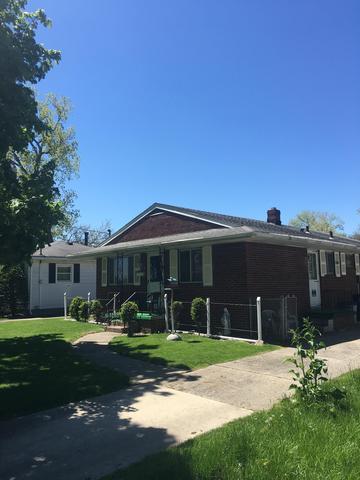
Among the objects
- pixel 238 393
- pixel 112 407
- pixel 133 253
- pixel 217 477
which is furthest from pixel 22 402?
pixel 133 253

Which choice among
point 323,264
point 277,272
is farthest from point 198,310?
point 323,264

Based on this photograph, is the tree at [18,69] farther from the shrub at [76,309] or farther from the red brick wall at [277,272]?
the shrub at [76,309]

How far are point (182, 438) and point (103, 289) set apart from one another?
15.8 m

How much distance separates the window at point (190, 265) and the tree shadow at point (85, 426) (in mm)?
6501

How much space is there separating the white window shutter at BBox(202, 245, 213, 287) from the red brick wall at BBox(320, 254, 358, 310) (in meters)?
6.08

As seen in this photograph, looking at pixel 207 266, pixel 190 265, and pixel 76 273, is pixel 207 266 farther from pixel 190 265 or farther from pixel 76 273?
pixel 76 273

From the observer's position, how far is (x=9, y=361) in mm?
9992

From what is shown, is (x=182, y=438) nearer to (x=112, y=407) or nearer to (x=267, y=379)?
(x=112, y=407)

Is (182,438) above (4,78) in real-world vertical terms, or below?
below

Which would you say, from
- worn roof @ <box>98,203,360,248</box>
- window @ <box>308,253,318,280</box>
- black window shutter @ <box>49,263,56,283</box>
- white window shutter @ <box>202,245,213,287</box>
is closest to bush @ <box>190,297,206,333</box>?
white window shutter @ <box>202,245,213,287</box>

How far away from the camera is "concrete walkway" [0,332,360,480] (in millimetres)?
4488

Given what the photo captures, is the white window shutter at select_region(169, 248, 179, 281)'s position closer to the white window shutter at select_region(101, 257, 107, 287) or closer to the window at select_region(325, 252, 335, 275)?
the white window shutter at select_region(101, 257, 107, 287)

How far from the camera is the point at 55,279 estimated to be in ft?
84.6

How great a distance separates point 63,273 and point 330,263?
52.2 feet
